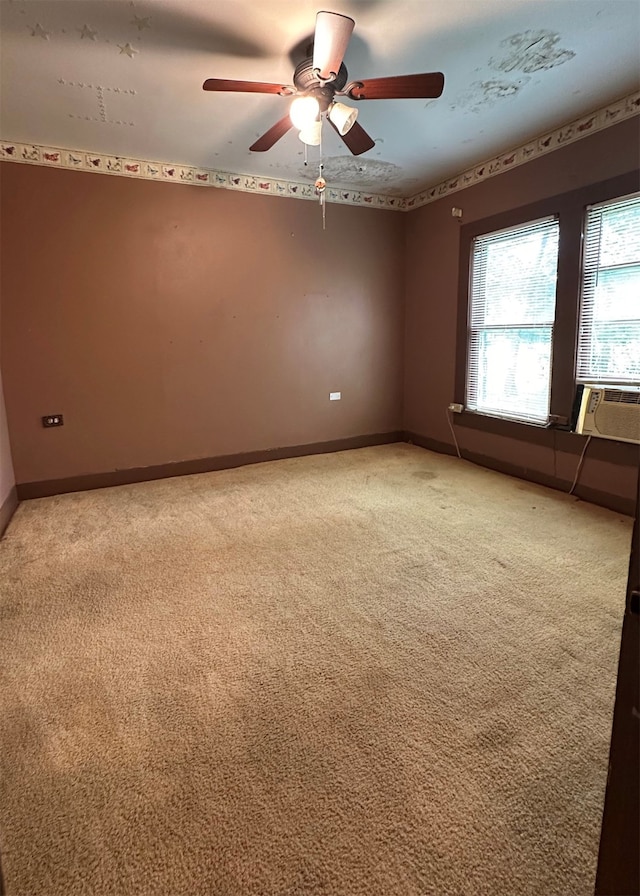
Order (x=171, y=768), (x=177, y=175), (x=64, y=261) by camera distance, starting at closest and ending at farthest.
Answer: (x=171, y=768), (x=64, y=261), (x=177, y=175)

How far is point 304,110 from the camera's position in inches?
93.4

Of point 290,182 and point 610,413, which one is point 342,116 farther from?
point 610,413

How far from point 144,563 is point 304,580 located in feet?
3.20

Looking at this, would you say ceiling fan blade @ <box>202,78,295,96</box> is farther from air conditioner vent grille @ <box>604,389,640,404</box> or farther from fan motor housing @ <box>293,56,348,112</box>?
air conditioner vent grille @ <box>604,389,640,404</box>

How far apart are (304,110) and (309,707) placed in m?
2.77

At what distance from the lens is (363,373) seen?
5.12 m

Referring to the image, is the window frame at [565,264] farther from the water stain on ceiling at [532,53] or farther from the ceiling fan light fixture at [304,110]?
the ceiling fan light fixture at [304,110]

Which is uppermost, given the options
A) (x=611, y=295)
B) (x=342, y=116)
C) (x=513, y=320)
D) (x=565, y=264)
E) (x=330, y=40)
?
(x=330, y=40)

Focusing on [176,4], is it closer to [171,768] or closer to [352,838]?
[171,768]

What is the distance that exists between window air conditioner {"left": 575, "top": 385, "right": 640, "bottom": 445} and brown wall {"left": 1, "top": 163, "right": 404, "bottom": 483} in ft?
7.50

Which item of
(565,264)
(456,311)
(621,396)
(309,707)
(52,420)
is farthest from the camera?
(456,311)

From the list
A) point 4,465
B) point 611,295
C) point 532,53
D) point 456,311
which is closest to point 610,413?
point 611,295

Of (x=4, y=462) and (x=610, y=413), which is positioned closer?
(x=610, y=413)

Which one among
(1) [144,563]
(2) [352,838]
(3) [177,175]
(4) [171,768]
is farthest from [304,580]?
(3) [177,175]
